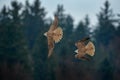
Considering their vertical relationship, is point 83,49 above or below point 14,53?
below

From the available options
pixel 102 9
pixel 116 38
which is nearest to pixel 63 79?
pixel 116 38

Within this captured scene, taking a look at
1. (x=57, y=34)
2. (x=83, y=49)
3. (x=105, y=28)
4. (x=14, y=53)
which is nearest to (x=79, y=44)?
(x=83, y=49)

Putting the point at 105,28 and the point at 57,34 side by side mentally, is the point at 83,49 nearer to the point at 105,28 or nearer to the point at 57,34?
the point at 57,34

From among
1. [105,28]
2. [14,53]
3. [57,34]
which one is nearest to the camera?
[57,34]

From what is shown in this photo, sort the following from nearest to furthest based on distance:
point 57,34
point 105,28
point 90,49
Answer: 1. point 57,34
2. point 90,49
3. point 105,28

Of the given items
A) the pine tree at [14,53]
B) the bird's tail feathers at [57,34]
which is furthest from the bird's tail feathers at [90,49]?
the pine tree at [14,53]

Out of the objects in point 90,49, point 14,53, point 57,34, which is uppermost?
point 14,53

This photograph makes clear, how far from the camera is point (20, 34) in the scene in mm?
41562

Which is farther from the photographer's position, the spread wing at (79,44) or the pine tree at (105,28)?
the pine tree at (105,28)

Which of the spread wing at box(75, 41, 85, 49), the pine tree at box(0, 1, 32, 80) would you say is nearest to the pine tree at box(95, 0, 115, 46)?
the pine tree at box(0, 1, 32, 80)

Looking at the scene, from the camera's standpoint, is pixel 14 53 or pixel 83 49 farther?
pixel 14 53

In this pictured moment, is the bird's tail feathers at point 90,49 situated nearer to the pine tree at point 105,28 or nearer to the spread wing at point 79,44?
the spread wing at point 79,44

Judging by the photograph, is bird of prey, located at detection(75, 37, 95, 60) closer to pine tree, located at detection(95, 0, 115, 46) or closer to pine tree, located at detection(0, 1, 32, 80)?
pine tree, located at detection(0, 1, 32, 80)

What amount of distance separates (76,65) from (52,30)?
3442cm
